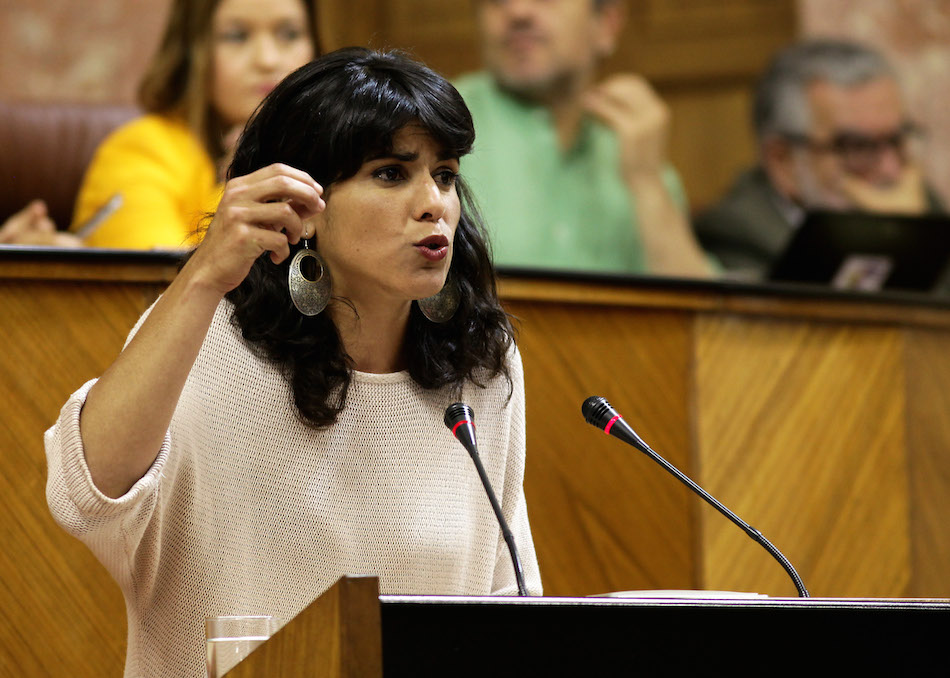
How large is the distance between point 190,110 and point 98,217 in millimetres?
471

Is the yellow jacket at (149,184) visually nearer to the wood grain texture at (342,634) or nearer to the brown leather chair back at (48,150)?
the brown leather chair back at (48,150)

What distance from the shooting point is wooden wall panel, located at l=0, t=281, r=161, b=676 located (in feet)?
6.41

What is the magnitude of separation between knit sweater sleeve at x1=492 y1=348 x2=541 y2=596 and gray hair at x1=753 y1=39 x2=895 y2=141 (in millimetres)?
3095

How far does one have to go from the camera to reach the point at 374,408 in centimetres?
169

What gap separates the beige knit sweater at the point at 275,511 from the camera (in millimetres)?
1557

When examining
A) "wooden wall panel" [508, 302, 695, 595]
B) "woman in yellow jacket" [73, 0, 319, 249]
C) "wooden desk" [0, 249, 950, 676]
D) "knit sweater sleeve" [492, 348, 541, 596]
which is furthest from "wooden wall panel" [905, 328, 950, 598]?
"woman in yellow jacket" [73, 0, 319, 249]

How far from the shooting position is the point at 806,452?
254 centimetres

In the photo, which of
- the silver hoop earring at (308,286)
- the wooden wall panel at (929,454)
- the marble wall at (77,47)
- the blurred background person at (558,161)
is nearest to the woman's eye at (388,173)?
the silver hoop earring at (308,286)

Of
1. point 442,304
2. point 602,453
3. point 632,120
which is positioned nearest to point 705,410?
point 602,453

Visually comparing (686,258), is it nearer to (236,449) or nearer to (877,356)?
(877,356)

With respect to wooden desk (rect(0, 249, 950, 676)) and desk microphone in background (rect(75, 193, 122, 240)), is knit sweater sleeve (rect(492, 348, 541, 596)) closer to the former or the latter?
wooden desk (rect(0, 249, 950, 676))

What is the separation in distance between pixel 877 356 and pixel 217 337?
4.89ft

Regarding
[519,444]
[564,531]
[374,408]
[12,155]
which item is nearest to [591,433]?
[564,531]

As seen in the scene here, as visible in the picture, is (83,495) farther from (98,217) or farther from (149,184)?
(149,184)
